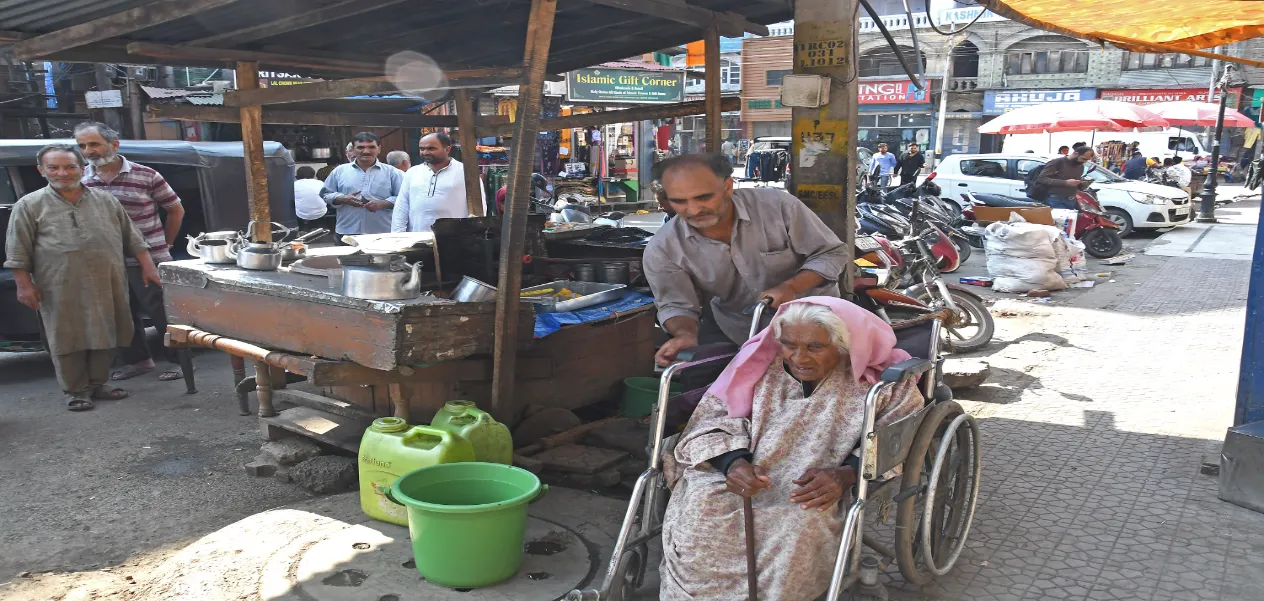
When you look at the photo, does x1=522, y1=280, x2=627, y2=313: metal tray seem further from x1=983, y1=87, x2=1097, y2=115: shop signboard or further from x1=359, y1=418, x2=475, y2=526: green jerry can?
x1=983, y1=87, x2=1097, y2=115: shop signboard

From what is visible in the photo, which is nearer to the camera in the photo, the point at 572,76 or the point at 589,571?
the point at 589,571

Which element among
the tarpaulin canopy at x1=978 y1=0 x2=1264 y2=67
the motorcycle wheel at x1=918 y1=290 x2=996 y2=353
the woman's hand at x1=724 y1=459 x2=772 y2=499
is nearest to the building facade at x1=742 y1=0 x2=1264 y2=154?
the motorcycle wheel at x1=918 y1=290 x2=996 y2=353

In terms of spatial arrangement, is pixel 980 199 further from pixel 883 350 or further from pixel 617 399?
pixel 883 350

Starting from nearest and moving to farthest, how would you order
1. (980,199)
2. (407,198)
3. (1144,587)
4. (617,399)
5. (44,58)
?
(1144,587) → (44,58) → (617,399) → (407,198) → (980,199)

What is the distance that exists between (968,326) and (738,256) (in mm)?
4245

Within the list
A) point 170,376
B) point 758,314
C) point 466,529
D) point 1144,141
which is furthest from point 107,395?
point 1144,141

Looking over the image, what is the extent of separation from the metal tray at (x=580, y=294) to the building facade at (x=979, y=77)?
1017 inches

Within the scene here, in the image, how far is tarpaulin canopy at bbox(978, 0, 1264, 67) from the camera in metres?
5.33

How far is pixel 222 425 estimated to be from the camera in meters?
5.18

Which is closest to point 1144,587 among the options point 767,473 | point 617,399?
point 767,473

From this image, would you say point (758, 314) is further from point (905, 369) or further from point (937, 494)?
point (937, 494)

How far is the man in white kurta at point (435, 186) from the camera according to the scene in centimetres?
655

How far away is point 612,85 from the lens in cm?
1427

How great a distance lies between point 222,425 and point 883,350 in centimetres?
410
